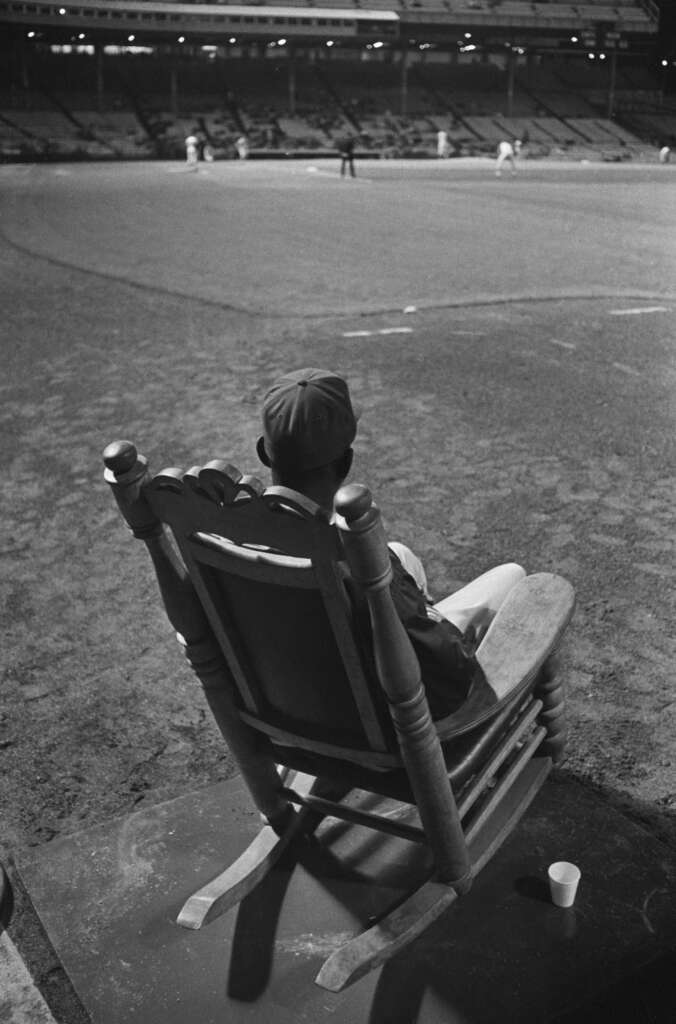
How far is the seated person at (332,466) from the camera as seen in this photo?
217 cm

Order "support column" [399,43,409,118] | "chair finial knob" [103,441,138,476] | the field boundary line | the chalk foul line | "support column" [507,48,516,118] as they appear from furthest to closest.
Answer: "support column" [507,48,516,118] → "support column" [399,43,409,118] → the field boundary line → the chalk foul line → "chair finial knob" [103,441,138,476]

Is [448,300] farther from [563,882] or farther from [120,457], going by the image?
[120,457]

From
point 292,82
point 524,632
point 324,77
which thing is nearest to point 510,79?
point 324,77

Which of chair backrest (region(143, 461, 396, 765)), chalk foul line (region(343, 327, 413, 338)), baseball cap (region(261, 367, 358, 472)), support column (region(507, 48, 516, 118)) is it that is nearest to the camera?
chair backrest (region(143, 461, 396, 765))

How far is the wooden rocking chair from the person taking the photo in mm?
1961

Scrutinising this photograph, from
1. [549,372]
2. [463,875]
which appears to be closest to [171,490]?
[463,875]

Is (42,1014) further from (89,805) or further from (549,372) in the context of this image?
(549,372)

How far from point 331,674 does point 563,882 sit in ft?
2.93

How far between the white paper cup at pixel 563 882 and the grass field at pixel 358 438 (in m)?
0.51

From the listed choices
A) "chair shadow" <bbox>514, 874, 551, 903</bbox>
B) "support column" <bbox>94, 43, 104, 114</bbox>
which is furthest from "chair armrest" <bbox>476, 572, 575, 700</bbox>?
"support column" <bbox>94, 43, 104, 114</bbox>

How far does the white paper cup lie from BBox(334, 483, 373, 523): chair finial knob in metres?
1.32

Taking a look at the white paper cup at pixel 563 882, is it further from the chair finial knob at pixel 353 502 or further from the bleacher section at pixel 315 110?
the bleacher section at pixel 315 110

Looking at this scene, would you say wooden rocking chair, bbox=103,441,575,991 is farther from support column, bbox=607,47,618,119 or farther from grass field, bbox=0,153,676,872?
support column, bbox=607,47,618,119

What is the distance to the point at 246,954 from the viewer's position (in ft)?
8.23
